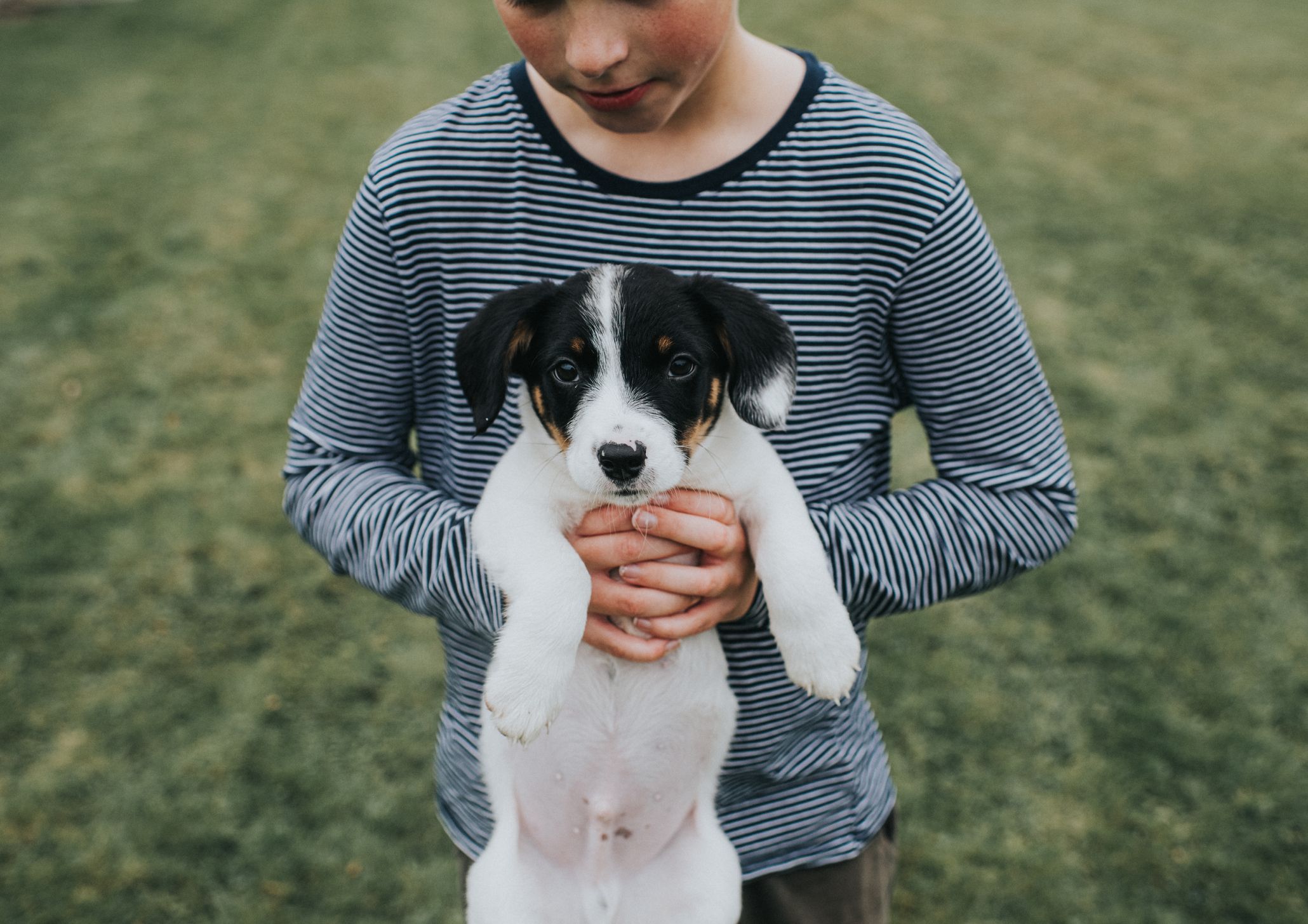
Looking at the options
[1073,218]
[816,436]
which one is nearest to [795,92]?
[816,436]

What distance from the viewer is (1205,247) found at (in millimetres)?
6578

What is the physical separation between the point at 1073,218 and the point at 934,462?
5.78 meters

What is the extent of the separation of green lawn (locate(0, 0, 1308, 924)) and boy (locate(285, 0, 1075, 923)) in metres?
1.77

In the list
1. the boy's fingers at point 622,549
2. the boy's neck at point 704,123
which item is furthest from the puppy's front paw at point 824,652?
the boy's neck at point 704,123

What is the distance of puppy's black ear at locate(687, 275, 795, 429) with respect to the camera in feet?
5.38

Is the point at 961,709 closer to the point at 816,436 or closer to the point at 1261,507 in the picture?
the point at 1261,507

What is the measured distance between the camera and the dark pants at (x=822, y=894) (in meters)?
1.93

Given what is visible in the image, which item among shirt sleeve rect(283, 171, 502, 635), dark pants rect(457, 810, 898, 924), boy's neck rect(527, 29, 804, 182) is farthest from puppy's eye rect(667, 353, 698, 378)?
dark pants rect(457, 810, 898, 924)

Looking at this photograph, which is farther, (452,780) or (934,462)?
(452,780)

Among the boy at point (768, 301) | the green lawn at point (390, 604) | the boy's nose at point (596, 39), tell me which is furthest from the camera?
the green lawn at point (390, 604)

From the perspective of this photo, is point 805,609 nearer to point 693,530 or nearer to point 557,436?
point 693,530

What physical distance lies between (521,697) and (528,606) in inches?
5.8

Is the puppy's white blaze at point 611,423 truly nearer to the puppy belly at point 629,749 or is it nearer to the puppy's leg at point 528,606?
→ the puppy's leg at point 528,606

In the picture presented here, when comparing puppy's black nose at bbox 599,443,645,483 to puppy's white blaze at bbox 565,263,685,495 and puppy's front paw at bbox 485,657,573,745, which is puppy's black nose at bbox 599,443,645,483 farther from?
puppy's front paw at bbox 485,657,573,745
